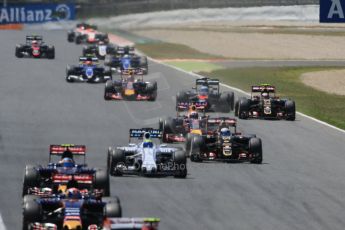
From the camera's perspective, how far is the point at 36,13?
111m

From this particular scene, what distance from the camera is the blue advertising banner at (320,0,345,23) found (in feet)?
122

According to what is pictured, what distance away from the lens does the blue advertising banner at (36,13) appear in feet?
363

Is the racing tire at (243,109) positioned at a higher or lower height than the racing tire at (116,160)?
lower

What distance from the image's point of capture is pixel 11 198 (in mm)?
26766

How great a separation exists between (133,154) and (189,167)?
7.47ft

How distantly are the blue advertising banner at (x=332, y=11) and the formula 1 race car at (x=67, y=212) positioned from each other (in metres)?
16.2

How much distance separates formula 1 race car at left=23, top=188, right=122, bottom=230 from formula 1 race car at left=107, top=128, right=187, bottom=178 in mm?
7173

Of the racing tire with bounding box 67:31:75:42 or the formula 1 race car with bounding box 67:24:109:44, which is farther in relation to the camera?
the racing tire with bounding box 67:31:75:42

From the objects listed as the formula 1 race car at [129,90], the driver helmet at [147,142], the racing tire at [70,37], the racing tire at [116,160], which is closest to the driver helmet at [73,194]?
the racing tire at [116,160]

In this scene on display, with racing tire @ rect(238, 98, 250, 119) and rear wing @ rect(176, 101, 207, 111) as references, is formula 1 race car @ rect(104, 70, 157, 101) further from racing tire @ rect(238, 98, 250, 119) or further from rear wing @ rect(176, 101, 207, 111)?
racing tire @ rect(238, 98, 250, 119)

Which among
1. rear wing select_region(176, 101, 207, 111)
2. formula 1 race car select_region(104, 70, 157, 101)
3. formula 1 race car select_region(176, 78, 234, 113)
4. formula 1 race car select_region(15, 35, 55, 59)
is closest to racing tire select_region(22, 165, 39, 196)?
rear wing select_region(176, 101, 207, 111)

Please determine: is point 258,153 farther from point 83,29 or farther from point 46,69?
point 83,29

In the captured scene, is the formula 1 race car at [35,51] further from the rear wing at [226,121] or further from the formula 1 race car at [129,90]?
the rear wing at [226,121]

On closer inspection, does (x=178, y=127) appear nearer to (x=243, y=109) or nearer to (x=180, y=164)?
(x=180, y=164)
